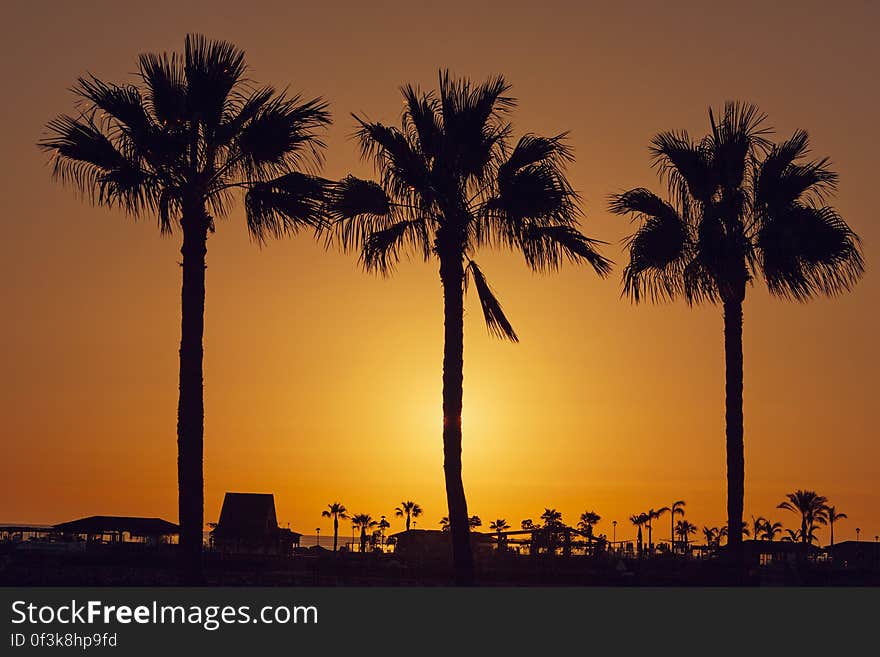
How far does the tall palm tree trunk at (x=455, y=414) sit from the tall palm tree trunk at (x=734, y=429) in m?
6.84

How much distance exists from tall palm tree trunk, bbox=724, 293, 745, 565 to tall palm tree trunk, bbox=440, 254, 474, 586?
6842 millimetres

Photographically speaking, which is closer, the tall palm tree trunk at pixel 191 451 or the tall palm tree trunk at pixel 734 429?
the tall palm tree trunk at pixel 191 451

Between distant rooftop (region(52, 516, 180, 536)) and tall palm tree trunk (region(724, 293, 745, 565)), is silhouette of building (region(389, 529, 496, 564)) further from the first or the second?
tall palm tree trunk (region(724, 293, 745, 565))

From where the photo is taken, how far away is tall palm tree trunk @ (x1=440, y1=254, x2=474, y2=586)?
3006 cm

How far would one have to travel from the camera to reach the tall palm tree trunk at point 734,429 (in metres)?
33.1

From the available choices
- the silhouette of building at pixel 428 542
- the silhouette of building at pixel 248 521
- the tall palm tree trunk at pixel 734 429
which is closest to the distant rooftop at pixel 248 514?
the silhouette of building at pixel 248 521

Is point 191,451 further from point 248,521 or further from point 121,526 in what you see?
point 248,521

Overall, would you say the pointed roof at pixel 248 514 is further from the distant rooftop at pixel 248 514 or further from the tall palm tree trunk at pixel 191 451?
the tall palm tree trunk at pixel 191 451

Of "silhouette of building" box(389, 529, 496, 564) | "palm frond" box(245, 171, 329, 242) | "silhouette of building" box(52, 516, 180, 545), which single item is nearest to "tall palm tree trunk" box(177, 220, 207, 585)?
"palm frond" box(245, 171, 329, 242)

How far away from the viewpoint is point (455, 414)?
3044 centimetres

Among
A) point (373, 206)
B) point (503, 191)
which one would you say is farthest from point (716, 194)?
point (373, 206)

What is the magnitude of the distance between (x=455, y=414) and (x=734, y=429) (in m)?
7.25

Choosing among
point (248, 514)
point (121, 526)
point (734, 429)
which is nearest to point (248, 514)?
point (248, 514)
